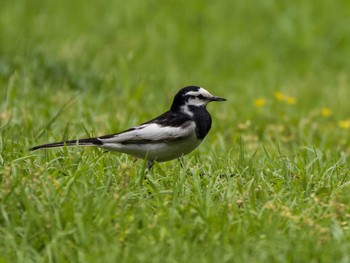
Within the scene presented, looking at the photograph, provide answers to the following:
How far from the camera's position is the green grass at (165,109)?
483 centimetres

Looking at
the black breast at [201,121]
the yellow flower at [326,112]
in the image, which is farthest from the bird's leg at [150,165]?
the yellow flower at [326,112]

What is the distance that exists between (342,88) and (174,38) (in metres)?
3.84

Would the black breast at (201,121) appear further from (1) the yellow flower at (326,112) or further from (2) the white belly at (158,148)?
(1) the yellow flower at (326,112)

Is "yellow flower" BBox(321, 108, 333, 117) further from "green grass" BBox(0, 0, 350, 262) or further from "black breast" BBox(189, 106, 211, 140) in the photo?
"black breast" BBox(189, 106, 211, 140)

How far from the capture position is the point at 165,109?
9812 millimetres

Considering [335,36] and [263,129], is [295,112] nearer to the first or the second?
[263,129]

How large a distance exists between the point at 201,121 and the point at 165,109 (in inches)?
131

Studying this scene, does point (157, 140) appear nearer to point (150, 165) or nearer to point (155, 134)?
point (155, 134)

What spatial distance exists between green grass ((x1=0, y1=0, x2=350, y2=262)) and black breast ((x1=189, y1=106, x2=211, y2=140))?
21 cm

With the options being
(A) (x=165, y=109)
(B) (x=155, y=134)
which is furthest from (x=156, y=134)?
(A) (x=165, y=109)

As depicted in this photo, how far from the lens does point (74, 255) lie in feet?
15.4

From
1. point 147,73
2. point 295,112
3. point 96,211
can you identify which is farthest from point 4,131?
point 147,73

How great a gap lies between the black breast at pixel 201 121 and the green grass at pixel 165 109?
0.68ft

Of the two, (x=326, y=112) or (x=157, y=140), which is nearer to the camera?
(x=157, y=140)
